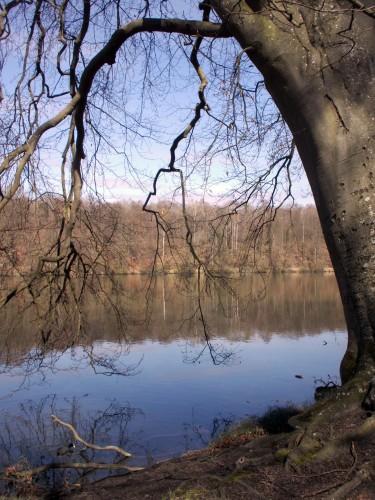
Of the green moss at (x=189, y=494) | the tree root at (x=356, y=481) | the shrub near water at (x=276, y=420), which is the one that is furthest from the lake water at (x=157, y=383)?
the tree root at (x=356, y=481)

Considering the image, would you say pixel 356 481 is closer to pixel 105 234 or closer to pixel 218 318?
pixel 105 234

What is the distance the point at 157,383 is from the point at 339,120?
7133 mm

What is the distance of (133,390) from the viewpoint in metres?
9.70

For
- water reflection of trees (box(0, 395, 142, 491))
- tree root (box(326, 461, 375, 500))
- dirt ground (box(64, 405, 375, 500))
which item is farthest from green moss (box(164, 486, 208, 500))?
water reflection of trees (box(0, 395, 142, 491))

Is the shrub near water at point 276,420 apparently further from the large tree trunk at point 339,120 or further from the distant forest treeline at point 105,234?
the large tree trunk at point 339,120

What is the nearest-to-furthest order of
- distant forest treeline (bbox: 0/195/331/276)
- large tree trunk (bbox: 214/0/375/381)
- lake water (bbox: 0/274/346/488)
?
large tree trunk (bbox: 214/0/375/381) < distant forest treeline (bbox: 0/195/331/276) < lake water (bbox: 0/274/346/488)

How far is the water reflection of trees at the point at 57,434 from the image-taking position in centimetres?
643

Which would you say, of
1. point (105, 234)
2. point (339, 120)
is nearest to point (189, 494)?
point (339, 120)

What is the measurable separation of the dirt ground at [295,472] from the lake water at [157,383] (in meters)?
2.33

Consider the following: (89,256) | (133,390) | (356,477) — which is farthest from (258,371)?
(356,477)

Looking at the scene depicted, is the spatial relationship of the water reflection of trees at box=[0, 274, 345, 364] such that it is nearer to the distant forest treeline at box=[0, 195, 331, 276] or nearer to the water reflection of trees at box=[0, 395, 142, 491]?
the water reflection of trees at box=[0, 395, 142, 491]

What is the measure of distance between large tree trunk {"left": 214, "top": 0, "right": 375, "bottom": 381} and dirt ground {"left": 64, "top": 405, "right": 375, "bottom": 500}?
0.55 m

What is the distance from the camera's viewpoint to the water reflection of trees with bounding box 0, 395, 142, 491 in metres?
6.43

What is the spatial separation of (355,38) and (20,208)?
12.8 feet
